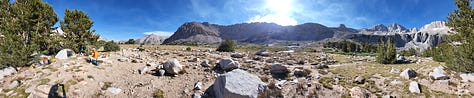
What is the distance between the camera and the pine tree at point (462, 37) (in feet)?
46.7

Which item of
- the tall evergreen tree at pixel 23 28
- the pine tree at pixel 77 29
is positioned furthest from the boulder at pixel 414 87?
the pine tree at pixel 77 29

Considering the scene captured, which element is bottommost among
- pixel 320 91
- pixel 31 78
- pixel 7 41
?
pixel 320 91

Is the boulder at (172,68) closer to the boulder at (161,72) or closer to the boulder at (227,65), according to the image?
the boulder at (161,72)

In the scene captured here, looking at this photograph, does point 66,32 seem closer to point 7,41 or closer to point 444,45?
point 7,41

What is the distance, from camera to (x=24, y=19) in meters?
22.1

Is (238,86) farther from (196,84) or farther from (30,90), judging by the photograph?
(30,90)

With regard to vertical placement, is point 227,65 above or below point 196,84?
above

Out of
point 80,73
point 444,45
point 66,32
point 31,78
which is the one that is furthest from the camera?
A: point 66,32

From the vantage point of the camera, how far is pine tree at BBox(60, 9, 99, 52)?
27547 mm

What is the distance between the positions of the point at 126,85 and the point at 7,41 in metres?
11.5

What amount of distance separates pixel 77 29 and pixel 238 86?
28.4 meters

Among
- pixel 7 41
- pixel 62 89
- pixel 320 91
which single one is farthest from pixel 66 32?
pixel 320 91

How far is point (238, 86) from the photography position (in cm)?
1212

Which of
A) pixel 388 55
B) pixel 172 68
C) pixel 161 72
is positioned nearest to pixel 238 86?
pixel 172 68
